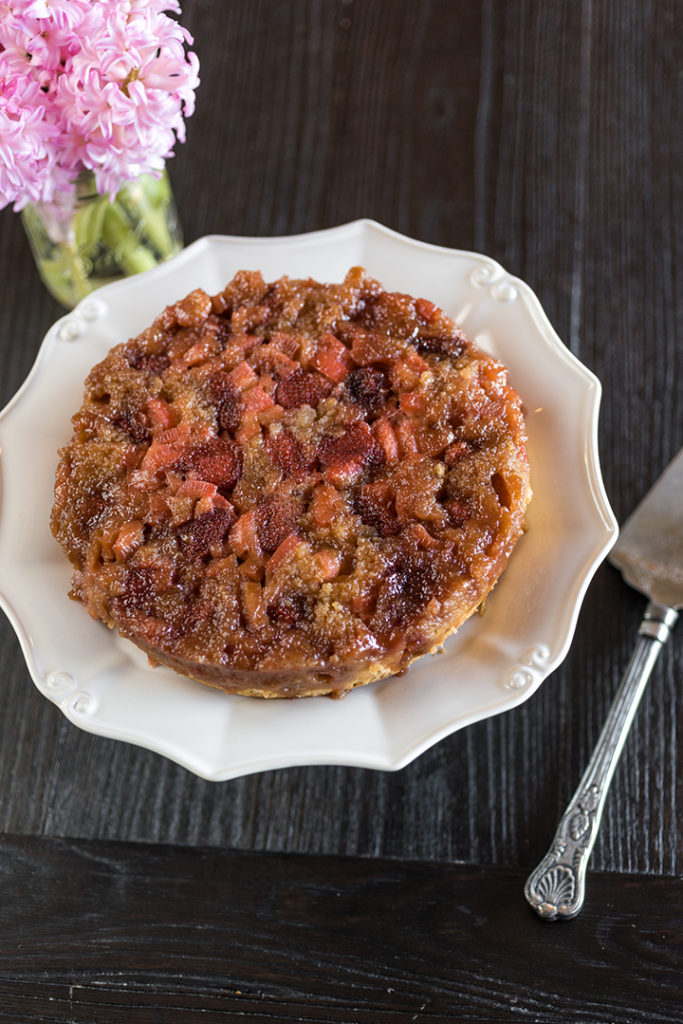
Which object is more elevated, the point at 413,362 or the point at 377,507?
the point at 413,362

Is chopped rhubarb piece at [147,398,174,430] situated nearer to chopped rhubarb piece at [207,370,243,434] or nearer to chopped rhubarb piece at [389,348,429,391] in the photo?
chopped rhubarb piece at [207,370,243,434]

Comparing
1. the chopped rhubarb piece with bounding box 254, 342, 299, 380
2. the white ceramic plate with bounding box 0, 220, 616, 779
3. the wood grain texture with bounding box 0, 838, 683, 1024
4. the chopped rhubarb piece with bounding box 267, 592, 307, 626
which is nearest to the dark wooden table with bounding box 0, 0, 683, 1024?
the wood grain texture with bounding box 0, 838, 683, 1024

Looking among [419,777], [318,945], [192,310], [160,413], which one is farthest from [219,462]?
[318,945]

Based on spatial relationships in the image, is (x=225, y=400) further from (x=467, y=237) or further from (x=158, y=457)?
(x=467, y=237)

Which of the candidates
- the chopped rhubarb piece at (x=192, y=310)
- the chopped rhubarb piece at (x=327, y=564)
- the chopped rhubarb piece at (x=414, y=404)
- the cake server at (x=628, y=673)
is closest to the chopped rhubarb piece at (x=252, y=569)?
the chopped rhubarb piece at (x=327, y=564)

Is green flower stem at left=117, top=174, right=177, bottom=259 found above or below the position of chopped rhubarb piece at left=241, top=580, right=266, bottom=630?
above

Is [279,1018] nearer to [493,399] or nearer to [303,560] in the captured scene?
[303,560]

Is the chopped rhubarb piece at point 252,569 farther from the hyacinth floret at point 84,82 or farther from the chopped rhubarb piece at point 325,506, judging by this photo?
the hyacinth floret at point 84,82
